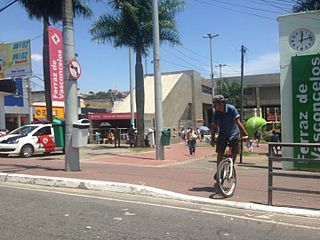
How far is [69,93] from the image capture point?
42.0 ft

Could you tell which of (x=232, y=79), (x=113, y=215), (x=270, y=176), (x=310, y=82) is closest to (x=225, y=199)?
(x=270, y=176)

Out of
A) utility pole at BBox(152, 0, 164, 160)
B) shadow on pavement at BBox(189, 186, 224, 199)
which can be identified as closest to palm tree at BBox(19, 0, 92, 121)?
utility pole at BBox(152, 0, 164, 160)

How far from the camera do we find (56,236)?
6.17 m

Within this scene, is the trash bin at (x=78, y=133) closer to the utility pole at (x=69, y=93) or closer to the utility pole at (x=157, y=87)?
the utility pole at (x=69, y=93)

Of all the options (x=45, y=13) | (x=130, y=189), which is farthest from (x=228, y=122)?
(x=45, y=13)

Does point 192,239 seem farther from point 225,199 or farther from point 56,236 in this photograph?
point 225,199

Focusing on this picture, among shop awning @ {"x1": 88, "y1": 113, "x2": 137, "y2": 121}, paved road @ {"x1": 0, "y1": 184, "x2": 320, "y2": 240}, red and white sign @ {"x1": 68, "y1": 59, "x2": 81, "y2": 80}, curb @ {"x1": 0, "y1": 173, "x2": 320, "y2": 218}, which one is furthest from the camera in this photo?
shop awning @ {"x1": 88, "y1": 113, "x2": 137, "y2": 121}

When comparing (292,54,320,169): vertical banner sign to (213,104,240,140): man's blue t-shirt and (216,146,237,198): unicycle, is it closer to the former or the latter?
Answer: (216,146,237,198): unicycle

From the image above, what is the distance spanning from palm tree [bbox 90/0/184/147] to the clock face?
14.2m

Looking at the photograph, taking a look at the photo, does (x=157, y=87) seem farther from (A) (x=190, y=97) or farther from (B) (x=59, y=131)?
(A) (x=190, y=97)

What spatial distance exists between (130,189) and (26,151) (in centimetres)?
1284

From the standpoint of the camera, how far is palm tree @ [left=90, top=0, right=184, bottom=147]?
27609 millimetres

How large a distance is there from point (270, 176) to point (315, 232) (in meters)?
1.68

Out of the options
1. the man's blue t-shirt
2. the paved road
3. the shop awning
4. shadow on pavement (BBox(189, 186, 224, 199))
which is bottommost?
the paved road
